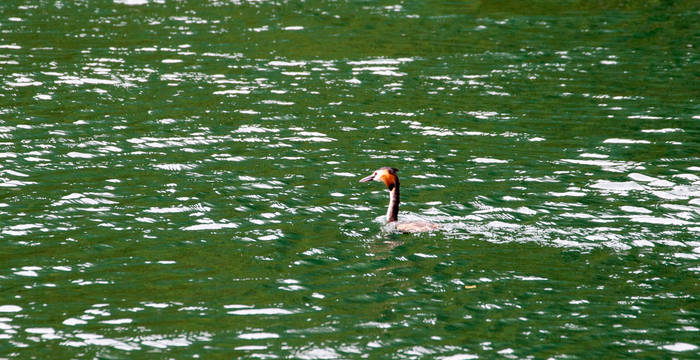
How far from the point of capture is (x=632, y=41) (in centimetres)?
4112

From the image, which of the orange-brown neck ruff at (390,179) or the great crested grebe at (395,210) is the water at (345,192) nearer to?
the great crested grebe at (395,210)

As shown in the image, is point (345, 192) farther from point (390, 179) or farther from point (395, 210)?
point (395, 210)

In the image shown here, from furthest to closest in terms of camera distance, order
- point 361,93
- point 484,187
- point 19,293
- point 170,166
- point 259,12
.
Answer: point 259,12 → point 361,93 → point 170,166 → point 484,187 → point 19,293

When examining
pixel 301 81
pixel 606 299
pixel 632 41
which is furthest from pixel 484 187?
pixel 632 41

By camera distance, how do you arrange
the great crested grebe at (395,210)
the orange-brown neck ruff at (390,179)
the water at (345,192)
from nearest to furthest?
the water at (345,192), the great crested grebe at (395,210), the orange-brown neck ruff at (390,179)

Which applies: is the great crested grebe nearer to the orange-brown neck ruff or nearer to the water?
the orange-brown neck ruff

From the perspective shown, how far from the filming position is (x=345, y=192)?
2289 cm

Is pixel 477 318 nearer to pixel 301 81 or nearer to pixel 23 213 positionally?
pixel 23 213

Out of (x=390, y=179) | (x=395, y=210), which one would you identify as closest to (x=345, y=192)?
(x=390, y=179)

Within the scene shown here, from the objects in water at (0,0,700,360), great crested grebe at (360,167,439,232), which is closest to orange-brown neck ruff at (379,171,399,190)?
great crested grebe at (360,167,439,232)

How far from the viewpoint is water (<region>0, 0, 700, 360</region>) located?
15344 mm

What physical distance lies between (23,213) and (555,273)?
10.6 metres

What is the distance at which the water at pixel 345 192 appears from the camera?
15.3 m

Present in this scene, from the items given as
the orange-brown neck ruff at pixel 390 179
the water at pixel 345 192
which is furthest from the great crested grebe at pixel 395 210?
the water at pixel 345 192
